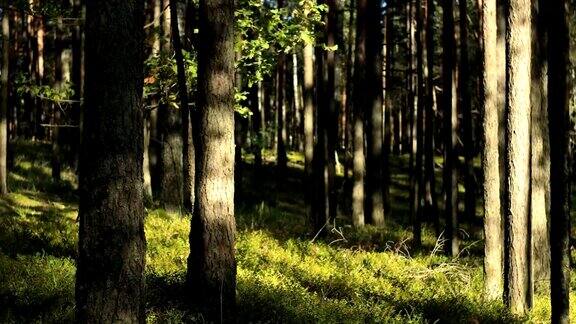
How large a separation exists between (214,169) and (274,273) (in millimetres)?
4106

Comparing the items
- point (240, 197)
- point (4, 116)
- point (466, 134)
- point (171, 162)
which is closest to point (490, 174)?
point (171, 162)

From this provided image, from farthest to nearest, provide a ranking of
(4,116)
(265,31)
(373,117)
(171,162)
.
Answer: (373,117)
(4,116)
(171,162)
(265,31)

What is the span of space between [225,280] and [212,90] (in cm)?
222

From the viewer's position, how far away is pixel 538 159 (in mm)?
13031

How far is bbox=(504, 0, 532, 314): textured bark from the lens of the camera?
9555 millimetres

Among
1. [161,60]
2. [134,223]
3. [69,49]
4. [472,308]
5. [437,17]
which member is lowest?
[472,308]

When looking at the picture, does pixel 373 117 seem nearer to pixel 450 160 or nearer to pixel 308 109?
pixel 308 109

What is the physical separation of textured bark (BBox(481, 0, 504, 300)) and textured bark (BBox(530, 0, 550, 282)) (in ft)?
7.53

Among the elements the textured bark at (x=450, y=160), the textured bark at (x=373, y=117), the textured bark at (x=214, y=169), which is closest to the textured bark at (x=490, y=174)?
the textured bark at (x=450, y=160)

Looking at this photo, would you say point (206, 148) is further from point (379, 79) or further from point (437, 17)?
point (437, 17)

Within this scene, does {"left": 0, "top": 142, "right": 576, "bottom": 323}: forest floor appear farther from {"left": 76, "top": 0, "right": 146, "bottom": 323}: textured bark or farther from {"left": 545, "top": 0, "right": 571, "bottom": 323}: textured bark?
{"left": 76, "top": 0, "right": 146, "bottom": 323}: textured bark

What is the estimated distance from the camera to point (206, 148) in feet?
23.6

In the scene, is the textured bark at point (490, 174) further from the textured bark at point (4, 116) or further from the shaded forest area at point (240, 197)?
the textured bark at point (4, 116)

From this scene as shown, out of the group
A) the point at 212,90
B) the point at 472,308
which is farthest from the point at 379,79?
the point at 212,90
